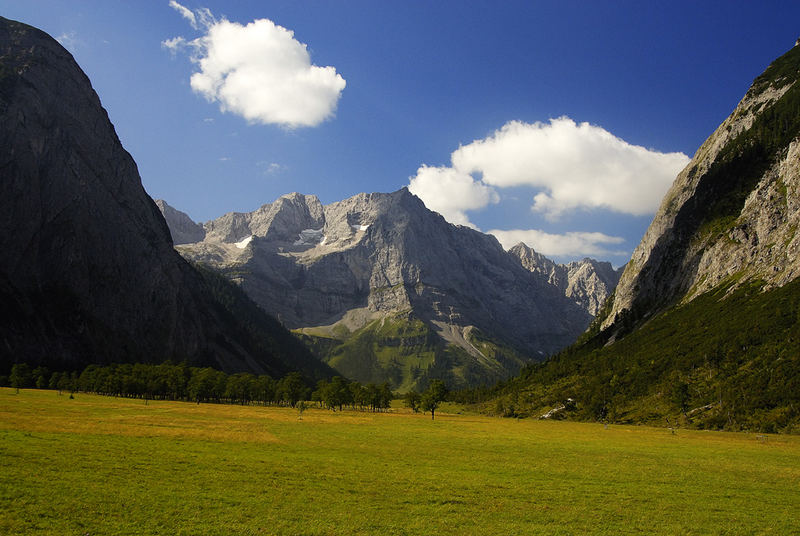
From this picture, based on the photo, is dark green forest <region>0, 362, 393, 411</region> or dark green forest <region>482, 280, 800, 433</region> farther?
dark green forest <region>0, 362, 393, 411</region>

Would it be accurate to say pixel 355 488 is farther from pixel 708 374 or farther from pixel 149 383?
pixel 149 383

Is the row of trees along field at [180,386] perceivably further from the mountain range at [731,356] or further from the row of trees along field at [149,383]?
the mountain range at [731,356]

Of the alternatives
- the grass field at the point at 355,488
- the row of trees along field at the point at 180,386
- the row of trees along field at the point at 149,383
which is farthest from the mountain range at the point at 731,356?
the row of trees along field at the point at 149,383

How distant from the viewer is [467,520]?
82.1 feet

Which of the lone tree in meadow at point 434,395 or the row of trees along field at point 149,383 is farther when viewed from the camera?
the lone tree in meadow at point 434,395

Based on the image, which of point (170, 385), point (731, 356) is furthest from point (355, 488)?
point (170, 385)

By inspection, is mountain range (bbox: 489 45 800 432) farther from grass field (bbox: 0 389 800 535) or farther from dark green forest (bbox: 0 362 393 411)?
dark green forest (bbox: 0 362 393 411)

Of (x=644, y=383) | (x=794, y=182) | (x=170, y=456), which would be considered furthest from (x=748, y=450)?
(x=794, y=182)

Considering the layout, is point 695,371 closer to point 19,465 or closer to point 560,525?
point 560,525

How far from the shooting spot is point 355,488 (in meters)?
31.6

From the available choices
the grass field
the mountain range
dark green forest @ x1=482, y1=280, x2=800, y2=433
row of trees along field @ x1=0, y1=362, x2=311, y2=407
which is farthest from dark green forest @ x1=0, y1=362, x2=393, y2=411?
the grass field

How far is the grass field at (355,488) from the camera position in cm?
2320

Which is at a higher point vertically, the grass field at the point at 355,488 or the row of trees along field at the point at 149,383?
the grass field at the point at 355,488

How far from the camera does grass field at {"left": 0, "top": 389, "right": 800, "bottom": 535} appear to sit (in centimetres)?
2320
